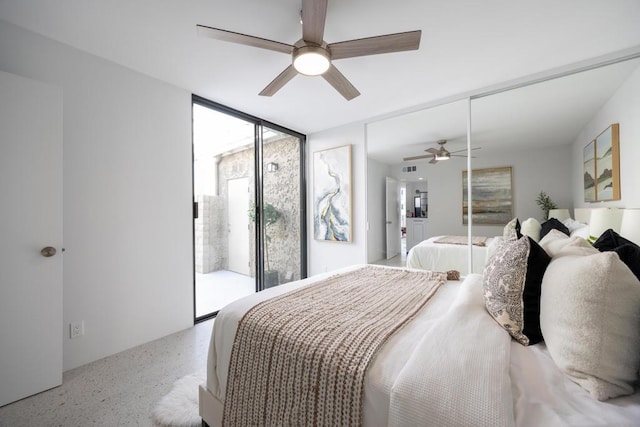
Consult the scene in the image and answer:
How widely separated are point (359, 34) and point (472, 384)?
2144mm

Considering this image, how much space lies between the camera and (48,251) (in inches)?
70.5

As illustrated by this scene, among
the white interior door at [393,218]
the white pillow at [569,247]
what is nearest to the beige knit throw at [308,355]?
the white pillow at [569,247]

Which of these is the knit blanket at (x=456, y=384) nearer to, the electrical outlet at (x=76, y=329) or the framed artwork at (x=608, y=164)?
the framed artwork at (x=608, y=164)

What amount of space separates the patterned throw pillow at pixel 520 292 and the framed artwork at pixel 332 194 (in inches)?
104

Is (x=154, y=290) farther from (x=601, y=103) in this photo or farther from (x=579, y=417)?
(x=601, y=103)

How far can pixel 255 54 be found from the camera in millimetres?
2094

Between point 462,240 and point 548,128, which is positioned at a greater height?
point 548,128

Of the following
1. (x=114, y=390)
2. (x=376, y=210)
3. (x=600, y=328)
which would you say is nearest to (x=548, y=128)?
(x=376, y=210)

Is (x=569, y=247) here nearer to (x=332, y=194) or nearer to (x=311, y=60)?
(x=311, y=60)

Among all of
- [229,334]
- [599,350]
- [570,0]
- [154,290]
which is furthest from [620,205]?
[154,290]

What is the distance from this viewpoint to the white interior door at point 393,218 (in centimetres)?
321

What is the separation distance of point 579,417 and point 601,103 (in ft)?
8.46

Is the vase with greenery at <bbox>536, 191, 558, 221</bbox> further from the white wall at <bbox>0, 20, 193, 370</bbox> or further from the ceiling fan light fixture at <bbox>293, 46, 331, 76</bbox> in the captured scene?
the white wall at <bbox>0, 20, 193, 370</bbox>

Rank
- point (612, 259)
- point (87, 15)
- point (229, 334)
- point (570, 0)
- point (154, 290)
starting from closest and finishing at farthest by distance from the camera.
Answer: point (612, 259)
point (229, 334)
point (570, 0)
point (87, 15)
point (154, 290)
